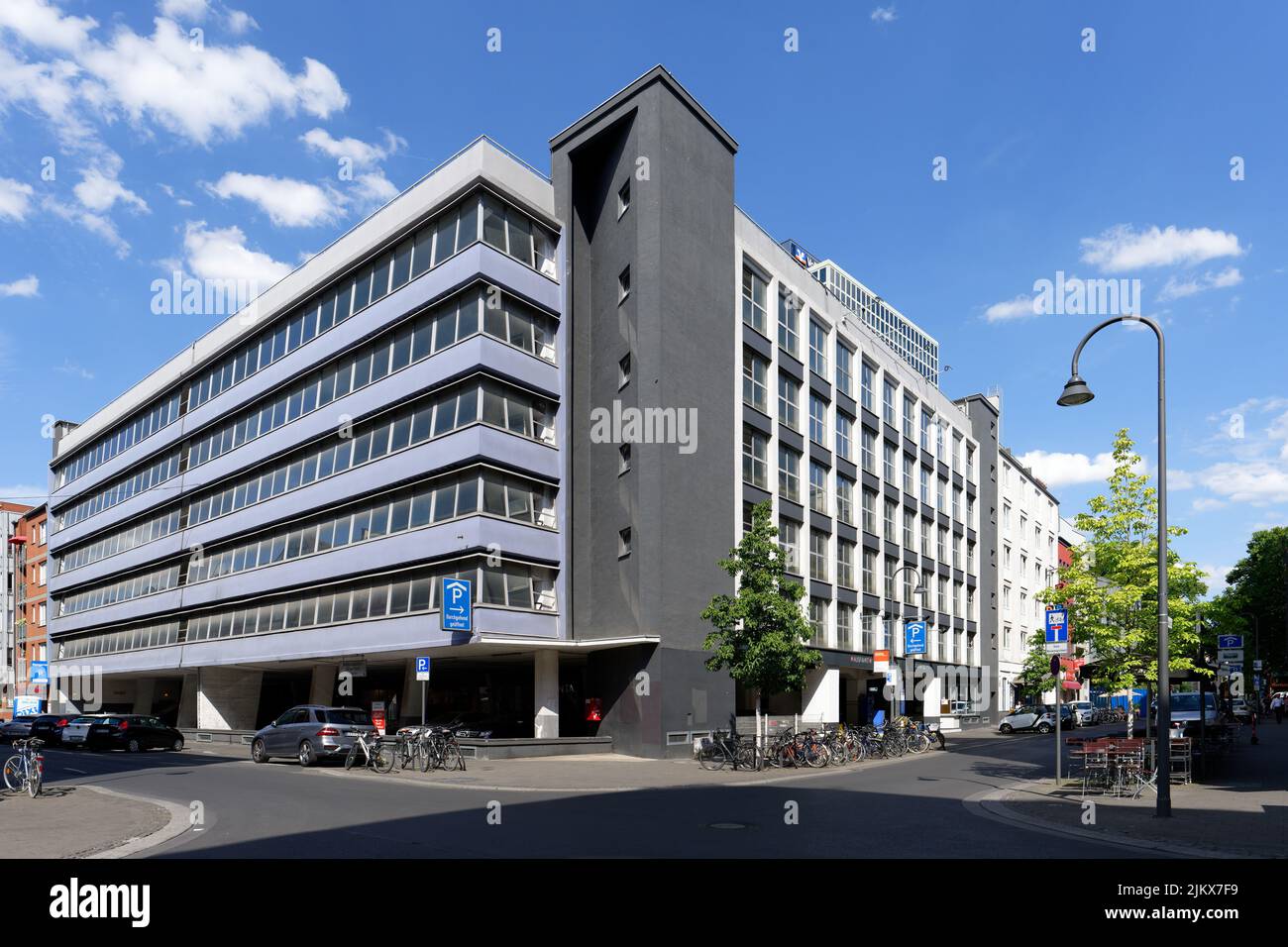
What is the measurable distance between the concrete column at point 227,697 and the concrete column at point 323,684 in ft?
26.6

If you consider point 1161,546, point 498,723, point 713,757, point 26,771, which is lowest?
point 498,723

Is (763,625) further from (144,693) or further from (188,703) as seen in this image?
(144,693)

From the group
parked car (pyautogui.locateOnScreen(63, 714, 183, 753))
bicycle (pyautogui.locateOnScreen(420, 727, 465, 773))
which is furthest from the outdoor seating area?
parked car (pyautogui.locateOnScreen(63, 714, 183, 753))

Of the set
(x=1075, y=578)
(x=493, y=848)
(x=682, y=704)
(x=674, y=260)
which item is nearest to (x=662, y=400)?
(x=674, y=260)

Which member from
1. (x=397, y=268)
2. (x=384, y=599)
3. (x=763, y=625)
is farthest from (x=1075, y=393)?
(x=397, y=268)

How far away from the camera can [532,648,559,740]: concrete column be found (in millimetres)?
32031

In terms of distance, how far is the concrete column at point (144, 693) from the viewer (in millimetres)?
60375

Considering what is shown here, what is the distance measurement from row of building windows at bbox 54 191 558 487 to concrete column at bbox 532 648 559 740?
13.9m

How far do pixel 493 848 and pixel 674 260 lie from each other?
25503mm

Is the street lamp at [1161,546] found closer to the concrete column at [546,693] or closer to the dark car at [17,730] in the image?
the concrete column at [546,693]

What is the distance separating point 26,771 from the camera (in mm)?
18250

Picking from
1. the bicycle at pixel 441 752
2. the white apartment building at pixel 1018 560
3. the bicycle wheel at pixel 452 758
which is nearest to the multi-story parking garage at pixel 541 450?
the bicycle at pixel 441 752

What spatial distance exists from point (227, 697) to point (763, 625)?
1316 inches
